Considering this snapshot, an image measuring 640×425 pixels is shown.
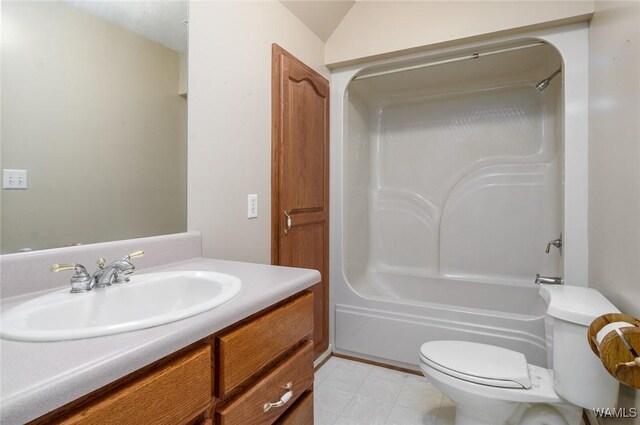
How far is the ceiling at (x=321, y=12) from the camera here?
6.25ft

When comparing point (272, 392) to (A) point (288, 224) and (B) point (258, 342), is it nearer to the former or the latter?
(B) point (258, 342)

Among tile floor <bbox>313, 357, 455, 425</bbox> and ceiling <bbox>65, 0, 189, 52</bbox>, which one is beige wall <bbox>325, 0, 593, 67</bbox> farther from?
tile floor <bbox>313, 357, 455, 425</bbox>

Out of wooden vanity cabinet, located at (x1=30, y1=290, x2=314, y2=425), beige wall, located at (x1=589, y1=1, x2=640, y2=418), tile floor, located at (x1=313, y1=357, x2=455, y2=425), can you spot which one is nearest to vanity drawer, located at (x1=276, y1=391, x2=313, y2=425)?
wooden vanity cabinet, located at (x1=30, y1=290, x2=314, y2=425)

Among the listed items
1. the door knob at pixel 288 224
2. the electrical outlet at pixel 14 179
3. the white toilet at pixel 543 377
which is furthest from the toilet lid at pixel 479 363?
the electrical outlet at pixel 14 179

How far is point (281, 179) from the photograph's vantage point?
1.79 metres

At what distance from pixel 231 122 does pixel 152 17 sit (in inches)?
18.6

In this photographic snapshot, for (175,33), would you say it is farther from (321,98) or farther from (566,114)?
(566,114)

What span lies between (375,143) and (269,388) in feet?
8.19

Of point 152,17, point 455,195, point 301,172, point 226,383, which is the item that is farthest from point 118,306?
point 455,195

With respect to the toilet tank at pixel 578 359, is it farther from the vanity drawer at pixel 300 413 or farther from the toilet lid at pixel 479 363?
the vanity drawer at pixel 300 413

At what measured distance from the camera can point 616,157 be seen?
1300 millimetres

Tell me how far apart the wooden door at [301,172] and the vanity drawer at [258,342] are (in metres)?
0.82

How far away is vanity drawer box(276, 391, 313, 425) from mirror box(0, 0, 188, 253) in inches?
29.4

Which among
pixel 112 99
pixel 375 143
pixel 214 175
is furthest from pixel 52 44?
pixel 375 143
